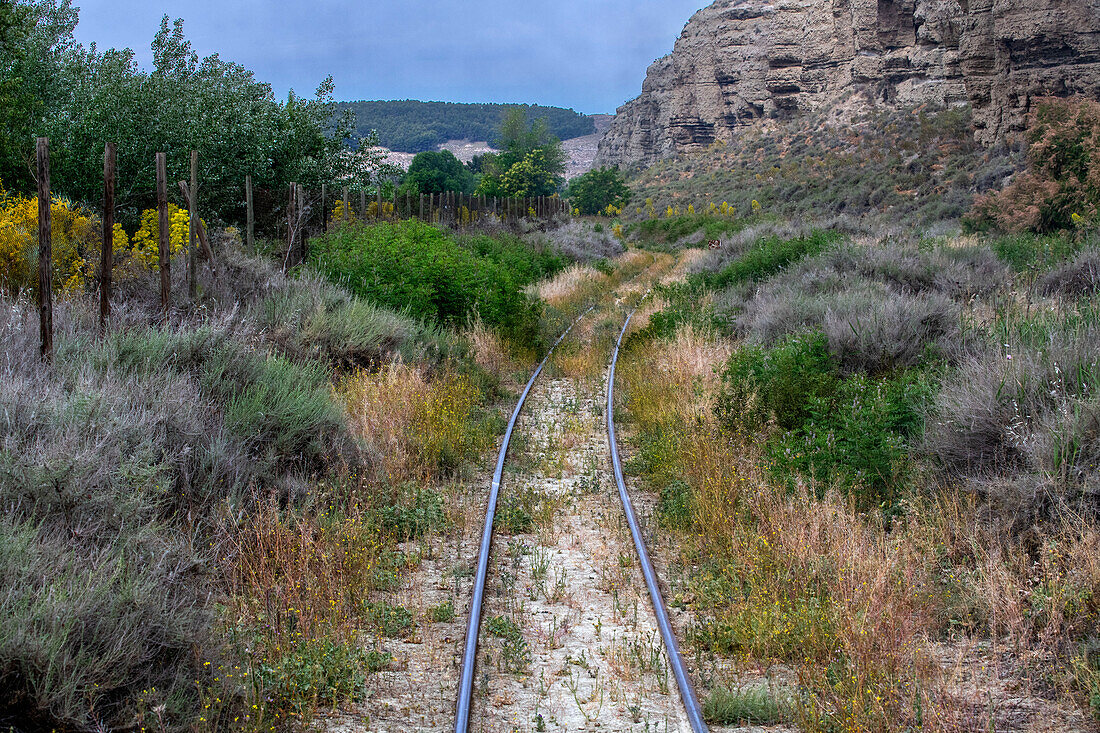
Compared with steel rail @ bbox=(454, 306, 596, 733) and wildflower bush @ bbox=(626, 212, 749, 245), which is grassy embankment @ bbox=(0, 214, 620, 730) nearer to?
steel rail @ bbox=(454, 306, 596, 733)

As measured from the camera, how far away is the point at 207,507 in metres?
6.21

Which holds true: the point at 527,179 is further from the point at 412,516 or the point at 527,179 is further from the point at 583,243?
the point at 412,516

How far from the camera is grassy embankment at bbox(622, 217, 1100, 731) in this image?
461cm

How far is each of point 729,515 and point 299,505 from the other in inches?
144

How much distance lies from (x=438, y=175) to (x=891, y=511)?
9871 centimetres

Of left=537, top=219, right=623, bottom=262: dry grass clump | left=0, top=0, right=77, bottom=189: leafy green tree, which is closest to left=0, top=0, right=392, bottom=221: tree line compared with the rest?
left=0, top=0, right=77, bottom=189: leafy green tree

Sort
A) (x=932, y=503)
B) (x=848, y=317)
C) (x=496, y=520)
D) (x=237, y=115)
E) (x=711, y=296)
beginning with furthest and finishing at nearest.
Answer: (x=237, y=115) < (x=711, y=296) < (x=848, y=317) < (x=496, y=520) < (x=932, y=503)

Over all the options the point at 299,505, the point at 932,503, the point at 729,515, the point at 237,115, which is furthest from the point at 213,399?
the point at 237,115

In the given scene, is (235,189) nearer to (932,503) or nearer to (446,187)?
(932,503)

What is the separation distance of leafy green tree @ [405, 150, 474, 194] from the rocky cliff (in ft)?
72.9

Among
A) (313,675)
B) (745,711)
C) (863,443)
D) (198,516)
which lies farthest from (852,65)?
(313,675)

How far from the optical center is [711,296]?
1884 cm

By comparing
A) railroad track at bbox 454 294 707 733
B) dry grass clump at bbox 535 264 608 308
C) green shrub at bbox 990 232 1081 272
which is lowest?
railroad track at bbox 454 294 707 733

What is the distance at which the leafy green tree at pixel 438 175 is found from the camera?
98194 mm
